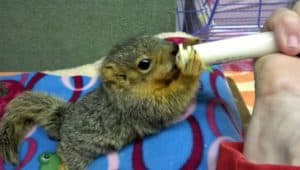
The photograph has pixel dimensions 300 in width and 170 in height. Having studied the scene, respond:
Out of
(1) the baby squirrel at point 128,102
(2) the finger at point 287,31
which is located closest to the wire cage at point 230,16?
(1) the baby squirrel at point 128,102

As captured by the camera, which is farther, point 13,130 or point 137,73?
point 13,130

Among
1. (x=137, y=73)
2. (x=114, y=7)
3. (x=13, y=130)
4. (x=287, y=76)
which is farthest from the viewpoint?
(x=114, y=7)

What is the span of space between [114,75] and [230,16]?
0.86 m

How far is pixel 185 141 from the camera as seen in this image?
1.08 metres

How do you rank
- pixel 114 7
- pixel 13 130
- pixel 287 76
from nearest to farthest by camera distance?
pixel 287 76, pixel 13 130, pixel 114 7

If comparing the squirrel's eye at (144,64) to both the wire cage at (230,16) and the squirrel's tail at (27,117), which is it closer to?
the squirrel's tail at (27,117)

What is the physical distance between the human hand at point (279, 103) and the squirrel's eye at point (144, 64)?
0.25 m

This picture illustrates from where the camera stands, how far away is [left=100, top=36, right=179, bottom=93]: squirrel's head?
1.03 meters

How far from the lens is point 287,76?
822mm

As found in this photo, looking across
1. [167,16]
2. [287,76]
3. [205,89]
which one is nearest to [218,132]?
[205,89]

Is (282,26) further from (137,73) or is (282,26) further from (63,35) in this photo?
(63,35)

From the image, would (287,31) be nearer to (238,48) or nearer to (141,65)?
(238,48)

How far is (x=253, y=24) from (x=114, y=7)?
0.55m

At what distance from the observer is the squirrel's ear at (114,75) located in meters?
1.05
